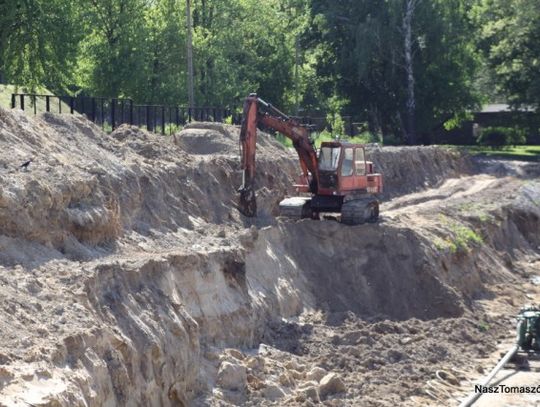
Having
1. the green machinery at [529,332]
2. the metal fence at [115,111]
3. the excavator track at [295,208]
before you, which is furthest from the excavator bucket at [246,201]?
the green machinery at [529,332]

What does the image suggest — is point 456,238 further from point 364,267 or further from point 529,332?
point 529,332

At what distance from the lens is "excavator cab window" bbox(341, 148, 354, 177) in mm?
34750

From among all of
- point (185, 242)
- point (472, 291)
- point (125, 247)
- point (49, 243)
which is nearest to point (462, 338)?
point (472, 291)

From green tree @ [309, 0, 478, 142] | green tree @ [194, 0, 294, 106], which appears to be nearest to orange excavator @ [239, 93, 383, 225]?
green tree @ [194, 0, 294, 106]

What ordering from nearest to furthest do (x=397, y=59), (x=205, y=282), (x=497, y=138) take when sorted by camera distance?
(x=205, y=282)
(x=397, y=59)
(x=497, y=138)

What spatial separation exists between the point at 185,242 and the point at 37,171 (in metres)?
5.15

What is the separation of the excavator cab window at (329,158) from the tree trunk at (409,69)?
32.2 m

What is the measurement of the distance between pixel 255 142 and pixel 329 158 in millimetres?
3599

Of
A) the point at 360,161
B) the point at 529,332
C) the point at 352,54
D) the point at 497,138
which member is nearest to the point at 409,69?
the point at 352,54

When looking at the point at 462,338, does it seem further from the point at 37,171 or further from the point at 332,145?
the point at 37,171

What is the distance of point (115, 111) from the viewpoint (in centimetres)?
4062

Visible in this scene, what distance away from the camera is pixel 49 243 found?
2106 centimetres

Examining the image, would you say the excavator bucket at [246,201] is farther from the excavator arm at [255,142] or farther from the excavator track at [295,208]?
the excavator track at [295,208]

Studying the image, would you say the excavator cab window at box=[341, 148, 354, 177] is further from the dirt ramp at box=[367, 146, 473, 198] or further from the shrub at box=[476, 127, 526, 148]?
the shrub at box=[476, 127, 526, 148]
